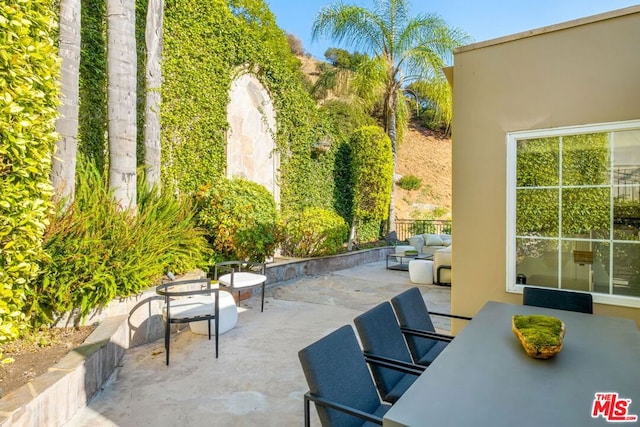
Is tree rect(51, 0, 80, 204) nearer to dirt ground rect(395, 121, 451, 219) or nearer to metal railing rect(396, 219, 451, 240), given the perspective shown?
metal railing rect(396, 219, 451, 240)

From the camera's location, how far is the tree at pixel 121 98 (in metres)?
4.38

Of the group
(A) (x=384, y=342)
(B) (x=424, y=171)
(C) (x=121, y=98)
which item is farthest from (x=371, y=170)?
(B) (x=424, y=171)

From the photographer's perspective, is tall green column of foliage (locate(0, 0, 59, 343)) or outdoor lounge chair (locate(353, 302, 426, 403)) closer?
outdoor lounge chair (locate(353, 302, 426, 403))

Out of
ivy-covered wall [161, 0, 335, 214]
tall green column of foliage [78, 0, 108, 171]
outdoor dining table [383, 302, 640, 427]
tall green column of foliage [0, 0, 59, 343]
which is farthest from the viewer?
ivy-covered wall [161, 0, 335, 214]

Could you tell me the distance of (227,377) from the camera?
9.63 ft

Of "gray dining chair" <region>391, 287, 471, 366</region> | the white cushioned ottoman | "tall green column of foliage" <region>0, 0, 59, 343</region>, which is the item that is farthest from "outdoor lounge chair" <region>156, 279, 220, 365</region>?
the white cushioned ottoman

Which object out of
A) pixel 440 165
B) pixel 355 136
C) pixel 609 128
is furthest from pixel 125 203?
pixel 440 165

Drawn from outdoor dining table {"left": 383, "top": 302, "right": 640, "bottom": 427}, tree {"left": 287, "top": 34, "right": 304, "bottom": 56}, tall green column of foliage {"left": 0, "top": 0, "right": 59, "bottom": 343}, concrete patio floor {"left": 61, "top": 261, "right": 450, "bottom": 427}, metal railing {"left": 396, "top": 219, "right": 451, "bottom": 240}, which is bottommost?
concrete patio floor {"left": 61, "top": 261, "right": 450, "bottom": 427}

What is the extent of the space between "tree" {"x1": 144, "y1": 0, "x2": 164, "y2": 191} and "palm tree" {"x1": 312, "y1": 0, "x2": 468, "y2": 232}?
5.94 m

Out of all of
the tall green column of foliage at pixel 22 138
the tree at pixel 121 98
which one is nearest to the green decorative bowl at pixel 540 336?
the tall green column of foliage at pixel 22 138

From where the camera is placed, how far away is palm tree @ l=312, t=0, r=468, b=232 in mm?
9828

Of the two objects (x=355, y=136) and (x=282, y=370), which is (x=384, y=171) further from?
(x=282, y=370)

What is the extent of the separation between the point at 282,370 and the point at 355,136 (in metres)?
8.01

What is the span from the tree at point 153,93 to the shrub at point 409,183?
705 inches
